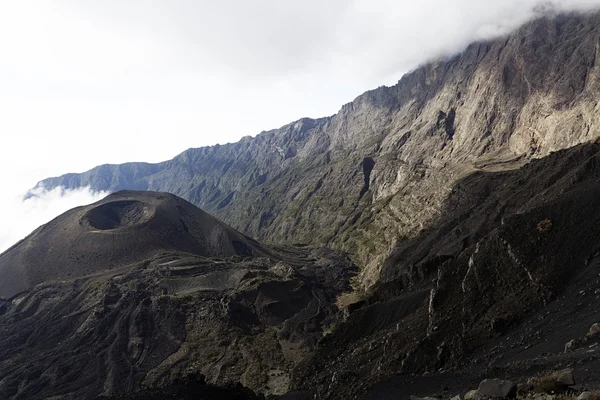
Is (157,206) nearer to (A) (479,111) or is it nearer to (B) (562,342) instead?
(A) (479,111)

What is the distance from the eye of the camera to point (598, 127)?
114 m

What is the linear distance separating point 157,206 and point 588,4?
17398cm

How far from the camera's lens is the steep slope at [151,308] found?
Result: 71.4 metres

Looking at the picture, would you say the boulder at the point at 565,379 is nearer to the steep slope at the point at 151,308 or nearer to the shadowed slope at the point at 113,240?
the steep slope at the point at 151,308

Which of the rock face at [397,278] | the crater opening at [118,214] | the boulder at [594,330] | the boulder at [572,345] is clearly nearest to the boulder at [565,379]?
the rock face at [397,278]

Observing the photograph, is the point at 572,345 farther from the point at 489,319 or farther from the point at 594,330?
the point at 489,319

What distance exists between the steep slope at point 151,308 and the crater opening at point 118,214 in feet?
2.82

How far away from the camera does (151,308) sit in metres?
95.9

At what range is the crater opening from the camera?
156 meters

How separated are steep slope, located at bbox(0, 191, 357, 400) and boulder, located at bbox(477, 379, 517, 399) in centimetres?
3042

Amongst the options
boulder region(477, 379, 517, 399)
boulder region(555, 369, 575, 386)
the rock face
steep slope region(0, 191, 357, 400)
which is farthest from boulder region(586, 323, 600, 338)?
steep slope region(0, 191, 357, 400)

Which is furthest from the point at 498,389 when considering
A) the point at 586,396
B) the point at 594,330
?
the point at 594,330

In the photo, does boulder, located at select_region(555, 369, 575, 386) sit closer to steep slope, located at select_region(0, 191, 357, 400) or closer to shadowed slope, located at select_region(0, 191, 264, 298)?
steep slope, located at select_region(0, 191, 357, 400)

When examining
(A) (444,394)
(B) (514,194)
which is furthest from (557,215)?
(B) (514,194)
